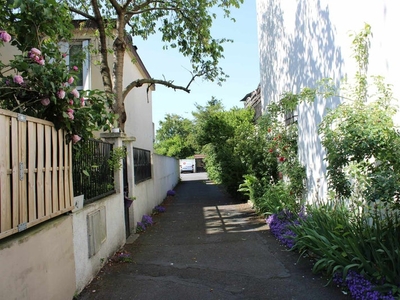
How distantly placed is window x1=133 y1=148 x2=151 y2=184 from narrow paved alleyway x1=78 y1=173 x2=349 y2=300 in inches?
65.6

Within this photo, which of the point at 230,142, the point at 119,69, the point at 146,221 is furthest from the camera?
the point at 230,142

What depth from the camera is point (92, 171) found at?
17.2 ft

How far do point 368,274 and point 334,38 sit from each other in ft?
13.3

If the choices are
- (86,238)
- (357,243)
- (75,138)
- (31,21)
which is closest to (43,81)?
(75,138)

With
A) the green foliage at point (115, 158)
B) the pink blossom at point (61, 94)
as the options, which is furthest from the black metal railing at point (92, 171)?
the pink blossom at point (61, 94)

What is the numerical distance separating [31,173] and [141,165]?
6.43 meters

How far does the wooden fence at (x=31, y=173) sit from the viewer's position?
108 inches

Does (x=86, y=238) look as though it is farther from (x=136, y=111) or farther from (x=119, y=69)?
(x=136, y=111)

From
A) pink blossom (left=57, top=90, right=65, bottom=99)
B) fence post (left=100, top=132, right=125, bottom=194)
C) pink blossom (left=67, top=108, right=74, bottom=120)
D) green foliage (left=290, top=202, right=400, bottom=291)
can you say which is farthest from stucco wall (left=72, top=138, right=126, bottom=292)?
green foliage (left=290, top=202, right=400, bottom=291)

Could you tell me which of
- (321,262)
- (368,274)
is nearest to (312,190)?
(321,262)

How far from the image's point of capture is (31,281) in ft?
9.75

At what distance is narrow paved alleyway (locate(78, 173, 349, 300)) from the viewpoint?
13.3ft

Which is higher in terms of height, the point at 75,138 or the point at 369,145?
the point at 75,138

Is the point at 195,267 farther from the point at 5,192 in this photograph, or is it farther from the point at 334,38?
the point at 334,38
